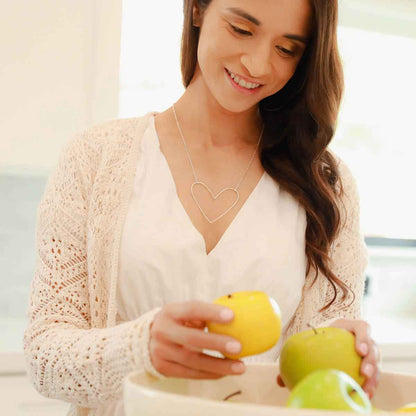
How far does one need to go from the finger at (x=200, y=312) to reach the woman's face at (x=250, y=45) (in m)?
0.59

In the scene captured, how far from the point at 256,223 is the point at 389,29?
1.82 metres

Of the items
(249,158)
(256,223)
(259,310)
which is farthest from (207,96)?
(259,310)

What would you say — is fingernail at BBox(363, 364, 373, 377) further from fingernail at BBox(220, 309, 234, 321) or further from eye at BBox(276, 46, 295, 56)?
eye at BBox(276, 46, 295, 56)

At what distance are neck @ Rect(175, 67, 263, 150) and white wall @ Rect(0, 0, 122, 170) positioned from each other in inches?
33.5

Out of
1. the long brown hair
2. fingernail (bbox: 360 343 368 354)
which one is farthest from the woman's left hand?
the long brown hair

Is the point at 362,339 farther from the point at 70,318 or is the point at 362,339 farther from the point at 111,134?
the point at 111,134

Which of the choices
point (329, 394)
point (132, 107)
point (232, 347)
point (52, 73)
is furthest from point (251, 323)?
point (132, 107)

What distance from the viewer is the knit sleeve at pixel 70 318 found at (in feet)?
2.74

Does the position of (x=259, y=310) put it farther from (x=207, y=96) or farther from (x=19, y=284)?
(x=19, y=284)

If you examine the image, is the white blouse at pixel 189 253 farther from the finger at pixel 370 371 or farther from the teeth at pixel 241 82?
the finger at pixel 370 371

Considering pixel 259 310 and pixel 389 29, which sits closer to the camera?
pixel 259 310

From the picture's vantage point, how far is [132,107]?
2500mm

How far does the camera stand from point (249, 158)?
1350mm

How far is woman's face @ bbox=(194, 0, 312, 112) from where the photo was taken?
111 centimetres
